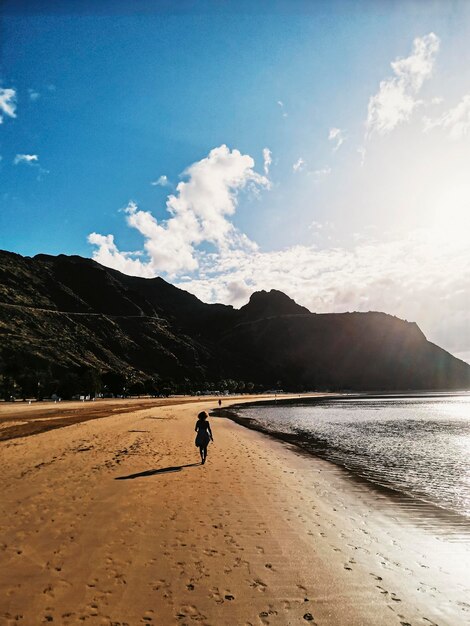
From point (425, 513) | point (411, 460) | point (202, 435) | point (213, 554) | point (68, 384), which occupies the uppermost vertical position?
point (68, 384)

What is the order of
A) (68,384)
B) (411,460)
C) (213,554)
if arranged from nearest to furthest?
(213,554) < (411,460) < (68,384)

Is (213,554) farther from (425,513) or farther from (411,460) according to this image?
(411,460)

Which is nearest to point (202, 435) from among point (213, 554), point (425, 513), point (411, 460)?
point (425, 513)

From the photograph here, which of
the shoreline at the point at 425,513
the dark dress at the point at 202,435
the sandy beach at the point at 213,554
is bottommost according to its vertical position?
the shoreline at the point at 425,513

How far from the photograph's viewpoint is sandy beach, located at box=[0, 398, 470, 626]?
560 centimetres

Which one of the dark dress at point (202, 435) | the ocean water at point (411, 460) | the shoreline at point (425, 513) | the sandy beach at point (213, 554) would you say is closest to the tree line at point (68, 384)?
the ocean water at point (411, 460)

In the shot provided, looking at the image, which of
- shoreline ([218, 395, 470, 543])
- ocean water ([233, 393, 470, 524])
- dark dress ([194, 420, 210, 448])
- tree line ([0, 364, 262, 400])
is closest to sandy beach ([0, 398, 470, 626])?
shoreline ([218, 395, 470, 543])

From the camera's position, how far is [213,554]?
7.55 metres

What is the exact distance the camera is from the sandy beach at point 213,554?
18.4 feet

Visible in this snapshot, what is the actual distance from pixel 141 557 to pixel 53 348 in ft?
387

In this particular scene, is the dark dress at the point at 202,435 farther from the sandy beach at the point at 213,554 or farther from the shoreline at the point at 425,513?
the shoreline at the point at 425,513

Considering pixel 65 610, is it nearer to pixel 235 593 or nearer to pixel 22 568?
pixel 22 568

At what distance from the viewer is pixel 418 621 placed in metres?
5.54

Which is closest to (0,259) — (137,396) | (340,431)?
(137,396)
